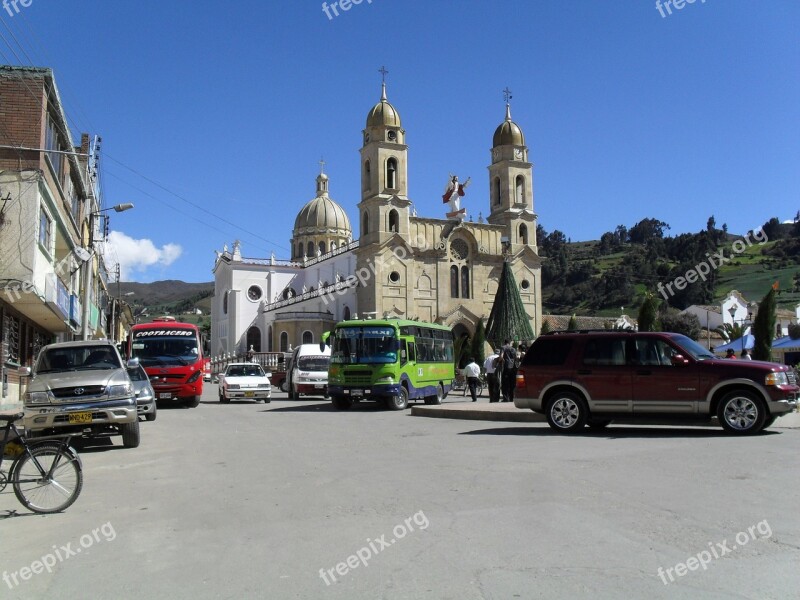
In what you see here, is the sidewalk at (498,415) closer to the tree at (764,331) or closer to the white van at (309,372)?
the tree at (764,331)

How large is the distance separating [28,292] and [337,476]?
15.5 metres

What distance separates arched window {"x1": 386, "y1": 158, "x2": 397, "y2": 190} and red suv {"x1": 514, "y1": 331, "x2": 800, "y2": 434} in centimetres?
5212

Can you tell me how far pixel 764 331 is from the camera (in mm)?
27312

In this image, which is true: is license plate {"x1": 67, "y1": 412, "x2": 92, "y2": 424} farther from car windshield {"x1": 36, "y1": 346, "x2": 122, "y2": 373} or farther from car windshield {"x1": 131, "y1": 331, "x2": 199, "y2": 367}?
car windshield {"x1": 131, "y1": 331, "x2": 199, "y2": 367}

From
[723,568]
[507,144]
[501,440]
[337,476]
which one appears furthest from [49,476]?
[507,144]

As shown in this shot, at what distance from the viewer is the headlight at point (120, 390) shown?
13.1m

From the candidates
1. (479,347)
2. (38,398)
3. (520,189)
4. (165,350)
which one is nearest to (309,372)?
(165,350)

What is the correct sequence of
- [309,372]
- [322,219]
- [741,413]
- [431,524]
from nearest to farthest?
[431,524] < [741,413] < [309,372] < [322,219]

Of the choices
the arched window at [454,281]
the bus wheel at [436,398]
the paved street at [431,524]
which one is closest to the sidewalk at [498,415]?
the paved street at [431,524]

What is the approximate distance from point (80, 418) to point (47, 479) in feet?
16.8

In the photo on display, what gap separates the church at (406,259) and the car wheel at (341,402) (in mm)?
35775

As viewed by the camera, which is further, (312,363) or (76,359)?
(312,363)

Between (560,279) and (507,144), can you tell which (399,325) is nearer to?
(507,144)

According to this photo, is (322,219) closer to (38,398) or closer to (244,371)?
(244,371)
